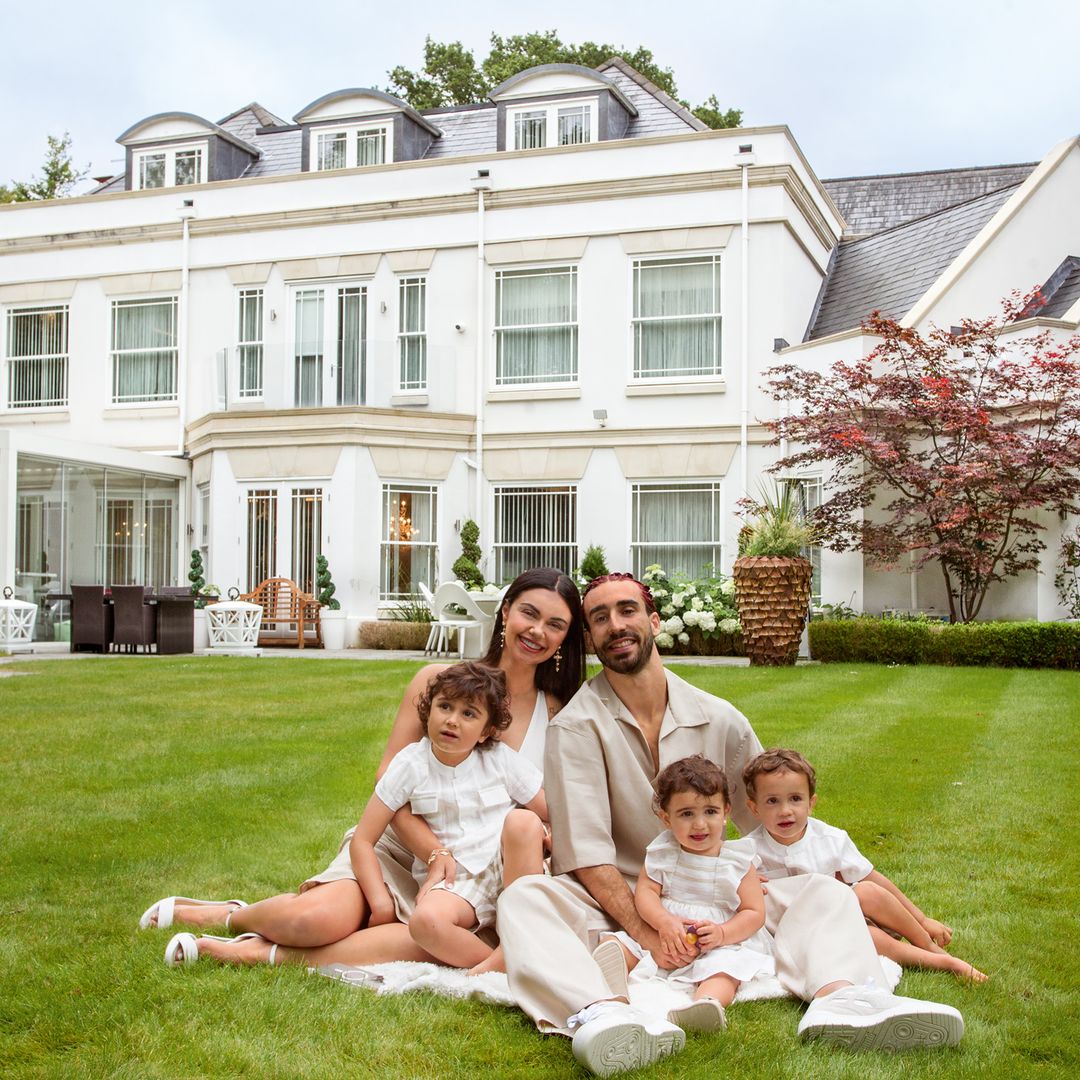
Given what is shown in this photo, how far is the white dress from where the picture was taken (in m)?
3.42

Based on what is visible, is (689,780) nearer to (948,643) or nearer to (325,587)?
(948,643)

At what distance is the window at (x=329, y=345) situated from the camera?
61.5 ft

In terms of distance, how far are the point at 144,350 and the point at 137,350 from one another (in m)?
0.14

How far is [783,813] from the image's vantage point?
144 inches

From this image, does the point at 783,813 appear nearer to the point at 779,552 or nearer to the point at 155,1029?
the point at 155,1029

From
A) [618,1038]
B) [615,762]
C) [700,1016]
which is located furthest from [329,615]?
[618,1038]

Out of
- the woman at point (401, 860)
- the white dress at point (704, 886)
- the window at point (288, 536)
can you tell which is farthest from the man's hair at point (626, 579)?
the window at point (288, 536)

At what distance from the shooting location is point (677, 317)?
59.0ft

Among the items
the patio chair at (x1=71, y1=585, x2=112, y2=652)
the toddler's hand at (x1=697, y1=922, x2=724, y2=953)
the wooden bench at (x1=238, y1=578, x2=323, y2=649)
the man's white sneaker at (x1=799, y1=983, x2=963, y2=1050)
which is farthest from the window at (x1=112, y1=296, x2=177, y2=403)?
the man's white sneaker at (x1=799, y1=983, x2=963, y2=1050)

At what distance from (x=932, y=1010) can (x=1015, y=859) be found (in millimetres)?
2316

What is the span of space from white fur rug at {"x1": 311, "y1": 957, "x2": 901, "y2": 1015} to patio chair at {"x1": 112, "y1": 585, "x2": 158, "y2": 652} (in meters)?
12.4

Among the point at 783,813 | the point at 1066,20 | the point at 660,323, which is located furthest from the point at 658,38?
the point at 783,813

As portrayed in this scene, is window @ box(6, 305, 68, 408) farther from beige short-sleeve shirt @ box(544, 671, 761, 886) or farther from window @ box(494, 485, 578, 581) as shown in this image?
beige short-sleeve shirt @ box(544, 671, 761, 886)

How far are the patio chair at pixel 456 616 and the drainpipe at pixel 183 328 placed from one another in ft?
22.6
